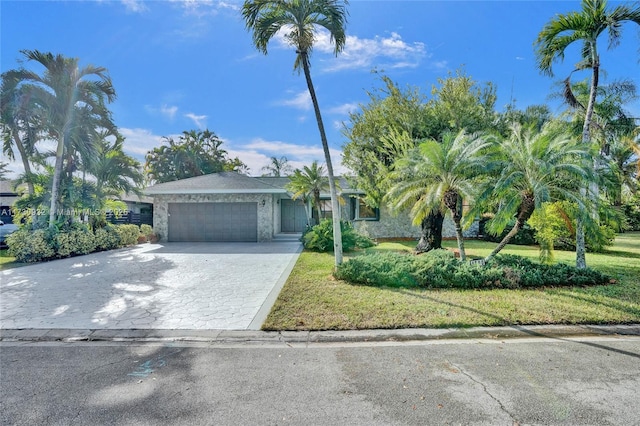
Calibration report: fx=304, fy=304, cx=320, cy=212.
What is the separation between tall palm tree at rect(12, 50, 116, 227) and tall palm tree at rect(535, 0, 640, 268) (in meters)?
15.4

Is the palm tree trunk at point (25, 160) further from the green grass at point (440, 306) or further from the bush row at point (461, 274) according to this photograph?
the bush row at point (461, 274)

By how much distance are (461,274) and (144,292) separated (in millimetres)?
7364

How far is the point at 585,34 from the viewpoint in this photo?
299 inches

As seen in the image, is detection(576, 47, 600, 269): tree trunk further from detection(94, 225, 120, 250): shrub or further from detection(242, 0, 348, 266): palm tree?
detection(94, 225, 120, 250): shrub

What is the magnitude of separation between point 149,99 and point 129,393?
14908mm

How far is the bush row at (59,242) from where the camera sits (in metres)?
10.8

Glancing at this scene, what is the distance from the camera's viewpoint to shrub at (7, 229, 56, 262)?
10750 millimetres

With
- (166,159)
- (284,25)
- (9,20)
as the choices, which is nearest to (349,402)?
(284,25)

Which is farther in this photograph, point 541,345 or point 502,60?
point 502,60

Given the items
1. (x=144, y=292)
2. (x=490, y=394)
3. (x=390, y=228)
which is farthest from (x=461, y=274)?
(x=390, y=228)

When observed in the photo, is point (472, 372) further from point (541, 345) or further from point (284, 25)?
point (284, 25)

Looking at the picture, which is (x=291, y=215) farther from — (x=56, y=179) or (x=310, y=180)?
(x=56, y=179)

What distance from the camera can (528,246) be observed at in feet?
48.5

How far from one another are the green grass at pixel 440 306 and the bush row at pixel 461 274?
27 centimetres
